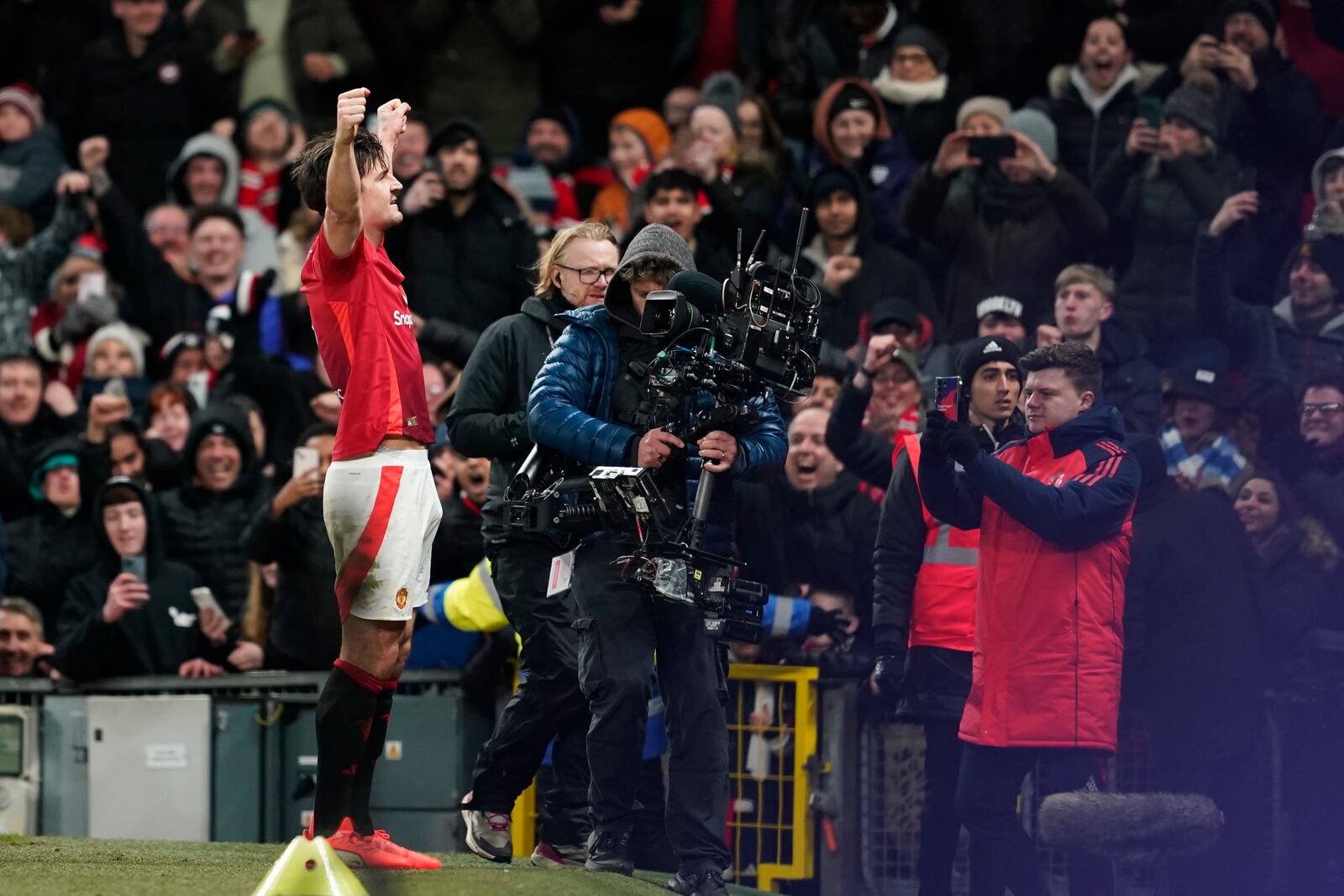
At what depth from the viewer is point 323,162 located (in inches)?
271

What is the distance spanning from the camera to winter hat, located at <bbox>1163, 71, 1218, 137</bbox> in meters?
11.0

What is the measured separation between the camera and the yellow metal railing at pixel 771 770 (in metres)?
8.75

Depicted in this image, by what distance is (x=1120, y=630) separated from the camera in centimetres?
789

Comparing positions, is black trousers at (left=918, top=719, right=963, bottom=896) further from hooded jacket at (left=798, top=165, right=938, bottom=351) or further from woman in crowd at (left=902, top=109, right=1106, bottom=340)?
hooded jacket at (left=798, top=165, right=938, bottom=351)

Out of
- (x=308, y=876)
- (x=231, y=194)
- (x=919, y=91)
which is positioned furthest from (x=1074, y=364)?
(x=231, y=194)

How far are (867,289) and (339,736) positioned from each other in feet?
→ 17.4

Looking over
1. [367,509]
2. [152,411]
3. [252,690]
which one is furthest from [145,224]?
[367,509]

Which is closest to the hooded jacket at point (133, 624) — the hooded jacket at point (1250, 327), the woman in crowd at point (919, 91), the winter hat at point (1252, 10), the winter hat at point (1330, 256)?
the woman in crowd at point (919, 91)

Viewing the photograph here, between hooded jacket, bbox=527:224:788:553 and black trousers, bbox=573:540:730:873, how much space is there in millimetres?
313

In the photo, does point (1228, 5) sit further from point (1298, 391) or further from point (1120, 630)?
point (1120, 630)

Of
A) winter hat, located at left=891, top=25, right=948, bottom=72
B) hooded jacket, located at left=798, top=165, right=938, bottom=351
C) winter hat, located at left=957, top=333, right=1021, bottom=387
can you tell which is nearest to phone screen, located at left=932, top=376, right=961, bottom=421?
winter hat, located at left=957, top=333, right=1021, bottom=387

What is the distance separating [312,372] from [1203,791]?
5950 mm

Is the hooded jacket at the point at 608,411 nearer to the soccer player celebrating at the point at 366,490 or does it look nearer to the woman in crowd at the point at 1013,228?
the soccer player celebrating at the point at 366,490

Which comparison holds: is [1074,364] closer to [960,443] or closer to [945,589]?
[960,443]
